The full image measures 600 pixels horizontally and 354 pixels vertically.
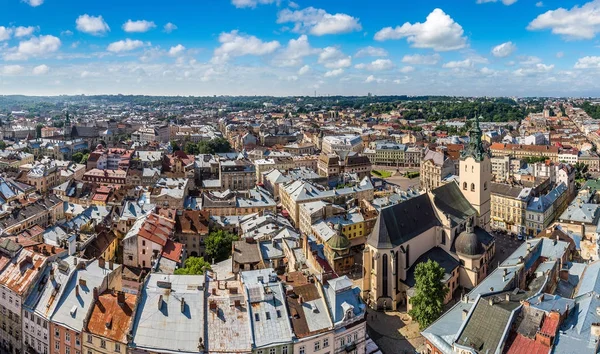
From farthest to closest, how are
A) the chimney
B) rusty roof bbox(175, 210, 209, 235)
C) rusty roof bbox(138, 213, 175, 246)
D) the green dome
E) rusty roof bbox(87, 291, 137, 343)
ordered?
rusty roof bbox(175, 210, 209, 235), the green dome, rusty roof bbox(138, 213, 175, 246), the chimney, rusty roof bbox(87, 291, 137, 343)

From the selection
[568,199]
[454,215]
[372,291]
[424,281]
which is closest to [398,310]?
[372,291]

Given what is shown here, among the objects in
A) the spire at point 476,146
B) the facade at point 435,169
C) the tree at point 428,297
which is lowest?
the tree at point 428,297

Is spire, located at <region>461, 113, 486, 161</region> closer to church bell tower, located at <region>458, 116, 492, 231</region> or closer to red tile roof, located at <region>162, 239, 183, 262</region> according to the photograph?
church bell tower, located at <region>458, 116, 492, 231</region>

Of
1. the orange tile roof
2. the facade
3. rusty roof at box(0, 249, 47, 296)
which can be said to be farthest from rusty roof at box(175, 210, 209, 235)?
the facade

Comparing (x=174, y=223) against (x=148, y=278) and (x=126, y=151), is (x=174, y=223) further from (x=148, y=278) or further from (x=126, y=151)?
A: (x=126, y=151)

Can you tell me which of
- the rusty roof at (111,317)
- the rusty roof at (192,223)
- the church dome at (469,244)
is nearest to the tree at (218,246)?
the rusty roof at (192,223)

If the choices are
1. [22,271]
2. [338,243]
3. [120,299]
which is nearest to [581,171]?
[338,243]

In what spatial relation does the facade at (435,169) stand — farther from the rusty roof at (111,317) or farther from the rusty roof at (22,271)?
the rusty roof at (22,271)

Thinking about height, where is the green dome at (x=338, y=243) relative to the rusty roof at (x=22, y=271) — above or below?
below
